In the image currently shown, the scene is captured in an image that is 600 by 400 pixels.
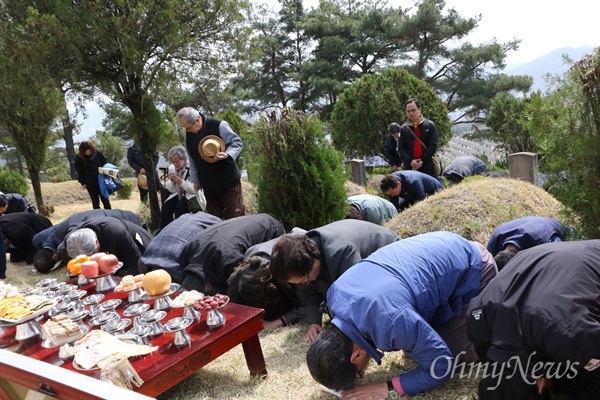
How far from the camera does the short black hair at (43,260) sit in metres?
5.82

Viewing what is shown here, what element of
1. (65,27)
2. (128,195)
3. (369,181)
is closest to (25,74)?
(65,27)

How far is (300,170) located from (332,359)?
276 cm

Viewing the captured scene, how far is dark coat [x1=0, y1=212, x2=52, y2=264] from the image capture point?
6.31m

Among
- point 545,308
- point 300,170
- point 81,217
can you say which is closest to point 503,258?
point 545,308

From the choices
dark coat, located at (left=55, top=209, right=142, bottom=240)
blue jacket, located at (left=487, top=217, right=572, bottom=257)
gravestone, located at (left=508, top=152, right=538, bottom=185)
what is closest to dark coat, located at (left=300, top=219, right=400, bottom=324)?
blue jacket, located at (left=487, top=217, right=572, bottom=257)

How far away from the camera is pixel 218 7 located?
727 cm

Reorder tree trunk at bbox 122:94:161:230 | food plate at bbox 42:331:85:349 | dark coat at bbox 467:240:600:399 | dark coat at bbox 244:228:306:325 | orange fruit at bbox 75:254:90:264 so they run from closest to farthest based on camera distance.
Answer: dark coat at bbox 467:240:600:399 → food plate at bbox 42:331:85:349 → dark coat at bbox 244:228:306:325 → orange fruit at bbox 75:254:90:264 → tree trunk at bbox 122:94:161:230

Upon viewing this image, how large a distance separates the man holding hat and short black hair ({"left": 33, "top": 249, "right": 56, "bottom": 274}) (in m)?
2.05

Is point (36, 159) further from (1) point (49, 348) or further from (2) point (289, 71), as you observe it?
(2) point (289, 71)

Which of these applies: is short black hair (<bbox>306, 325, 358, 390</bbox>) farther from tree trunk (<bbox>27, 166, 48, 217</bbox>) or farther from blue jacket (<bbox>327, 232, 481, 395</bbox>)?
tree trunk (<bbox>27, 166, 48, 217</bbox>)

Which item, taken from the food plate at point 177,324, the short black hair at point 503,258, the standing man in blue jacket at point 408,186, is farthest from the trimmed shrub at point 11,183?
the short black hair at point 503,258

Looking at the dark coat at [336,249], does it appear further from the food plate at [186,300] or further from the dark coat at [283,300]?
the food plate at [186,300]

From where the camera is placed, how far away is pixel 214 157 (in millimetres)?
5121
